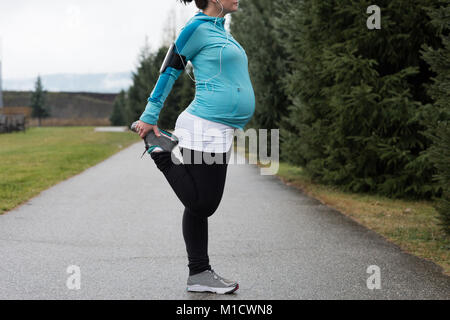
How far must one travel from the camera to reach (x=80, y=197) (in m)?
9.02

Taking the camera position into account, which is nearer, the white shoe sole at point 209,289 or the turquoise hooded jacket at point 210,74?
the turquoise hooded jacket at point 210,74

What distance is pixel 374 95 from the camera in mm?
8359

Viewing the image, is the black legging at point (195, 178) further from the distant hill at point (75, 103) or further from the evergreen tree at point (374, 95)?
the distant hill at point (75, 103)

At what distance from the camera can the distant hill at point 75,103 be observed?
115 metres

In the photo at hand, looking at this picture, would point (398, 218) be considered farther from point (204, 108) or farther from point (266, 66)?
point (266, 66)

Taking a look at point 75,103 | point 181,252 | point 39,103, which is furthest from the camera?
point 75,103

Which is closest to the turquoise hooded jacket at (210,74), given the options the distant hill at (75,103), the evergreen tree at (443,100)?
the evergreen tree at (443,100)

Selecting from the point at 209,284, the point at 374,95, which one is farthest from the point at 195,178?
the point at 374,95

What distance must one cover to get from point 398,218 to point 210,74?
4.49 meters

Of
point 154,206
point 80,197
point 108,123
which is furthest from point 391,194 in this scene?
point 108,123

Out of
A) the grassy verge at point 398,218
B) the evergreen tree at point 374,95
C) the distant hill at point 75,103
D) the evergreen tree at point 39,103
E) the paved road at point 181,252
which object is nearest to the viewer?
the paved road at point 181,252

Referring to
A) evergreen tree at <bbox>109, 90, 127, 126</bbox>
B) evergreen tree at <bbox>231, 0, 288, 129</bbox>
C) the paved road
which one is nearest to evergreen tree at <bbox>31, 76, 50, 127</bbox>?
evergreen tree at <bbox>109, 90, 127, 126</bbox>

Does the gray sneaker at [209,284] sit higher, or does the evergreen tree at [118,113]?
the gray sneaker at [209,284]

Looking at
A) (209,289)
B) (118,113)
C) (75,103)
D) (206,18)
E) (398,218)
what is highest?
(206,18)
